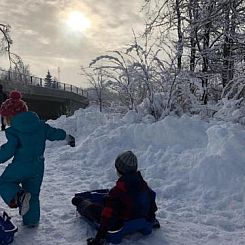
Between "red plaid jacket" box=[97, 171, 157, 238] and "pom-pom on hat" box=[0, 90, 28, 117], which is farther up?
"pom-pom on hat" box=[0, 90, 28, 117]

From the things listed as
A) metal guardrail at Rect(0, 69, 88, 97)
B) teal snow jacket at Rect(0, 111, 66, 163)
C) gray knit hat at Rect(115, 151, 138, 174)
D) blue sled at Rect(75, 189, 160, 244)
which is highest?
metal guardrail at Rect(0, 69, 88, 97)

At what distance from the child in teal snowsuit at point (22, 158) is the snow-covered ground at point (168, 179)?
30 centimetres

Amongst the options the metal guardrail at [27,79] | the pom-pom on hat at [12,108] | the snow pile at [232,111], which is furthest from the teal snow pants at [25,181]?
the metal guardrail at [27,79]

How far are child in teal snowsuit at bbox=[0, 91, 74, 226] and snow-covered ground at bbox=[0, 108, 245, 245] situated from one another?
0.30 metres

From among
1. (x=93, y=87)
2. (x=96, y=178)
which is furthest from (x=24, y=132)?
(x=93, y=87)

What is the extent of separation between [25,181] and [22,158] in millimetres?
271

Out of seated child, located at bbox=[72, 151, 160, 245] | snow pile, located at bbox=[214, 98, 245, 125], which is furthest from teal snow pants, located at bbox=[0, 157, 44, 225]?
snow pile, located at bbox=[214, 98, 245, 125]

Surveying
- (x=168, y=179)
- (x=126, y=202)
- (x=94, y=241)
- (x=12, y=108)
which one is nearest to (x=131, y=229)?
(x=126, y=202)

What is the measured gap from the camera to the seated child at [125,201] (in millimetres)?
4016

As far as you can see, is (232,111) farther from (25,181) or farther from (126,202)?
(25,181)

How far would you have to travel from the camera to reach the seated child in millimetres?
4016

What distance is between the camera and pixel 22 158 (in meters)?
4.54

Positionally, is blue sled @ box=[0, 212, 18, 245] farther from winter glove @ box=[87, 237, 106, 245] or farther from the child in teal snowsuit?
winter glove @ box=[87, 237, 106, 245]

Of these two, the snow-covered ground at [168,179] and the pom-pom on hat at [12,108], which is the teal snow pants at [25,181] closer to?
the snow-covered ground at [168,179]
